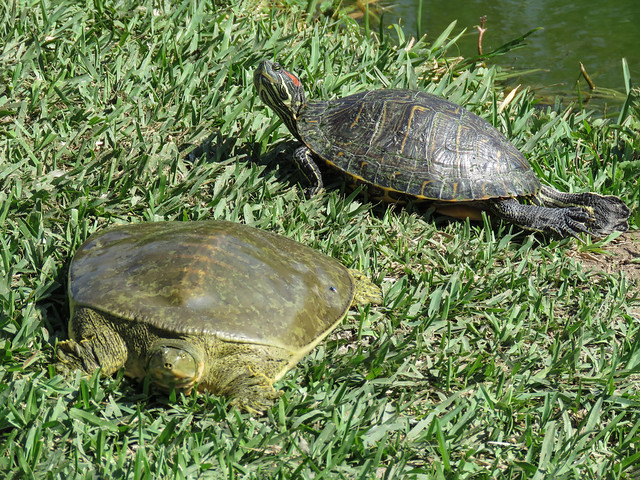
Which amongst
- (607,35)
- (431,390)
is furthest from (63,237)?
(607,35)

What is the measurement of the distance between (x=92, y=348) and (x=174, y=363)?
1.32ft

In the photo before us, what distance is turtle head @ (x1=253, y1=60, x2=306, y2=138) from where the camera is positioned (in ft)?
13.5

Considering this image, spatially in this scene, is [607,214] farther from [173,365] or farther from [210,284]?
[173,365]

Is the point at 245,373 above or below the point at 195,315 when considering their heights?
below

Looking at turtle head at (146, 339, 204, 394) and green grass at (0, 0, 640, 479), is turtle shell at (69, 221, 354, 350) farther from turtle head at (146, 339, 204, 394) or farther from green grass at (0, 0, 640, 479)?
green grass at (0, 0, 640, 479)

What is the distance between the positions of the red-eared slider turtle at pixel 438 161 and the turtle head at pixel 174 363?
171 cm

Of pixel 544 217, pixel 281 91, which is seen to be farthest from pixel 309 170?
pixel 544 217

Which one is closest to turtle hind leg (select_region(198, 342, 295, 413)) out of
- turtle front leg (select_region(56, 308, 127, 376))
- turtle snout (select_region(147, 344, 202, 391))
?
turtle snout (select_region(147, 344, 202, 391))

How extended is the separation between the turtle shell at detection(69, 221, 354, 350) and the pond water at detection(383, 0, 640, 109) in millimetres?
3952

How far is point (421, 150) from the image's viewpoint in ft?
12.8

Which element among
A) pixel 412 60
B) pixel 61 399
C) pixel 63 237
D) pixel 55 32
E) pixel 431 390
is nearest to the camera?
pixel 61 399

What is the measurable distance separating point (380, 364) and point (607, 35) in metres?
5.61

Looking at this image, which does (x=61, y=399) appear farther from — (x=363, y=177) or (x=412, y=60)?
(x=412, y=60)

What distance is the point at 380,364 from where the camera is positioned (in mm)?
2854
